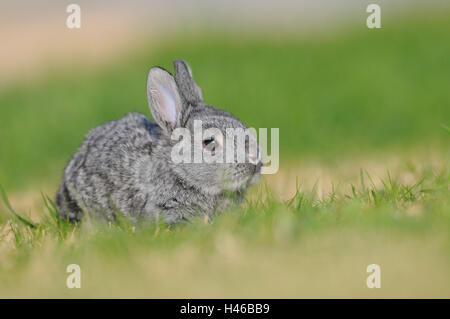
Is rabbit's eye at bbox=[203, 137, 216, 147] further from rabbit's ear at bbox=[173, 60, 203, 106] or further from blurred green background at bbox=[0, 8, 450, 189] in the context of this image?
blurred green background at bbox=[0, 8, 450, 189]

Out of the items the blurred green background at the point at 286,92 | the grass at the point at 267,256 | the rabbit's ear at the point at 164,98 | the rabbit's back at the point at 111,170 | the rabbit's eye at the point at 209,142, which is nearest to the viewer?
the grass at the point at 267,256

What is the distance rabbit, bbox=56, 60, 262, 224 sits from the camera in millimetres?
6266

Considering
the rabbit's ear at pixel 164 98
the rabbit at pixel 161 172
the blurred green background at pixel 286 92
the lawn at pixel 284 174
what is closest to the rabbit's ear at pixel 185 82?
the rabbit at pixel 161 172

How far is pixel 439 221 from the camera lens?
15.2ft

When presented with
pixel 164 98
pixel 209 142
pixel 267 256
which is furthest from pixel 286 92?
pixel 267 256

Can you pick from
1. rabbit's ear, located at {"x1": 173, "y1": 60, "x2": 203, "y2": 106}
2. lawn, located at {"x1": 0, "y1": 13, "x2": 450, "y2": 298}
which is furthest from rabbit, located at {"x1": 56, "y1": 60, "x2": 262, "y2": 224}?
lawn, located at {"x1": 0, "y1": 13, "x2": 450, "y2": 298}

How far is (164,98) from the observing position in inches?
255

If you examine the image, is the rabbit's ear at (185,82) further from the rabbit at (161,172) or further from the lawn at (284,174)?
the lawn at (284,174)

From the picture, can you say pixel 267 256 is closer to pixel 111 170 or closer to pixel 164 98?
pixel 164 98

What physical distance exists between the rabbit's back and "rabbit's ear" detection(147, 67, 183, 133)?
0.33 metres

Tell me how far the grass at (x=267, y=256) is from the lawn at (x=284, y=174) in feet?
0.04

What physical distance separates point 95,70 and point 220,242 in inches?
523

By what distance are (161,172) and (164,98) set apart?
2.44 feet

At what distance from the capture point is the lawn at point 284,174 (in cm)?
430
